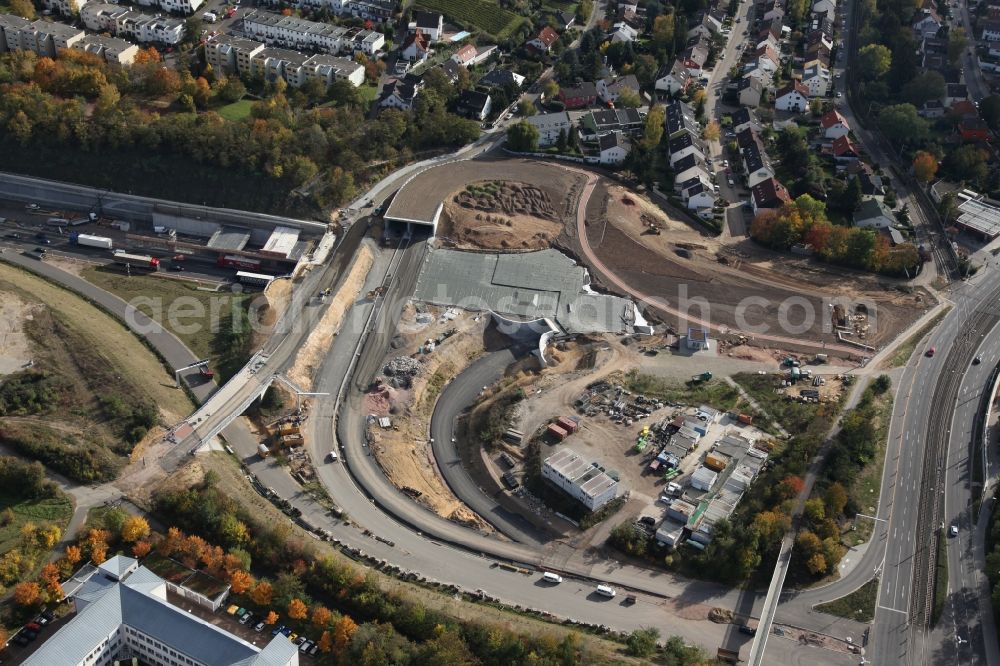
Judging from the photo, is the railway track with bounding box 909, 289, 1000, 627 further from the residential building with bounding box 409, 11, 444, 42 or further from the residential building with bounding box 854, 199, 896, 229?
the residential building with bounding box 409, 11, 444, 42

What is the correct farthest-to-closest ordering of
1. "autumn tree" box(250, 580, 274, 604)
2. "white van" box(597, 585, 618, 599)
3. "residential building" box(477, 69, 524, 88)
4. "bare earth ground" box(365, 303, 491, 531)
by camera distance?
1. "residential building" box(477, 69, 524, 88)
2. "bare earth ground" box(365, 303, 491, 531)
3. "white van" box(597, 585, 618, 599)
4. "autumn tree" box(250, 580, 274, 604)

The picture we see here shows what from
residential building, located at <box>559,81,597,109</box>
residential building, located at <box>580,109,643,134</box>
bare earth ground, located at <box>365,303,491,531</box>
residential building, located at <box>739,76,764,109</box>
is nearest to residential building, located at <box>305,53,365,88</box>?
residential building, located at <box>559,81,597,109</box>

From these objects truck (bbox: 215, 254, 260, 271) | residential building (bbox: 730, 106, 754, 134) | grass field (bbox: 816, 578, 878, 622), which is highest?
residential building (bbox: 730, 106, 754, 134)

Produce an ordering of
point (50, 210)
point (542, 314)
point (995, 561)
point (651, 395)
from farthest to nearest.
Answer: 1. point (50, 210)
2. point (542, 314)
3. point (651, 395)
4. point (995, 561)

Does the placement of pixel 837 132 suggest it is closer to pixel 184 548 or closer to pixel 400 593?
pixel 400 593

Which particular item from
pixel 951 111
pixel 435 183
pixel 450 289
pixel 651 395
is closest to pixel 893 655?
pixel 651 395
